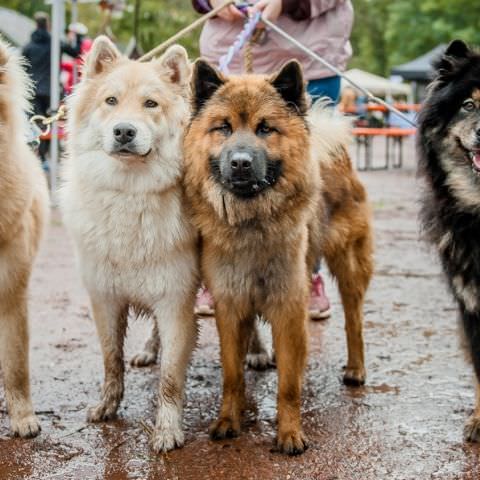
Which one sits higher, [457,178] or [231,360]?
[457,178]

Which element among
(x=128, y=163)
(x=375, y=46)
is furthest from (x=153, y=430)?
(x=375, y=46)

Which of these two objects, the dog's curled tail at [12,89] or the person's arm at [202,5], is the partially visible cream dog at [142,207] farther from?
the person's arm at [202,5]

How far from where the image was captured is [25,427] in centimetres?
372

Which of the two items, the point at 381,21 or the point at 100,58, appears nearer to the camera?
the point at 100,58

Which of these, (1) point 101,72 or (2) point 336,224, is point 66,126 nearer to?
(1) point 101,72

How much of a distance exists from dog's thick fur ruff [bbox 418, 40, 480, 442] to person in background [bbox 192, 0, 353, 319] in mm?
1299

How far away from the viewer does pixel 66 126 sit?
3.95m

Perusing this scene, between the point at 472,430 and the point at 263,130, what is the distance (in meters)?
1.74

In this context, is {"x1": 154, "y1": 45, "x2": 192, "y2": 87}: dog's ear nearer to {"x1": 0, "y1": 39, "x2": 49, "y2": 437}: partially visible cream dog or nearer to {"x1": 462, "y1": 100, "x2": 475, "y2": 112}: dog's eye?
{"x1": 0, "y1": 39, "x2": 49, "y2": 437}: partially visible cream dog

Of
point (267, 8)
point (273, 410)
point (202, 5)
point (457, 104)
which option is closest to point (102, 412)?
point (273, 410)

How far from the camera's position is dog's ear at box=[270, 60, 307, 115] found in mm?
3631

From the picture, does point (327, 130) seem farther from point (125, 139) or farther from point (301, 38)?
point (125, 139)

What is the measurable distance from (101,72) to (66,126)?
36cm

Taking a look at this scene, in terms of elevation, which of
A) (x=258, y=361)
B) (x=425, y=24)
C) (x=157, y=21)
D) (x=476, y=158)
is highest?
(x=425, y=24)
